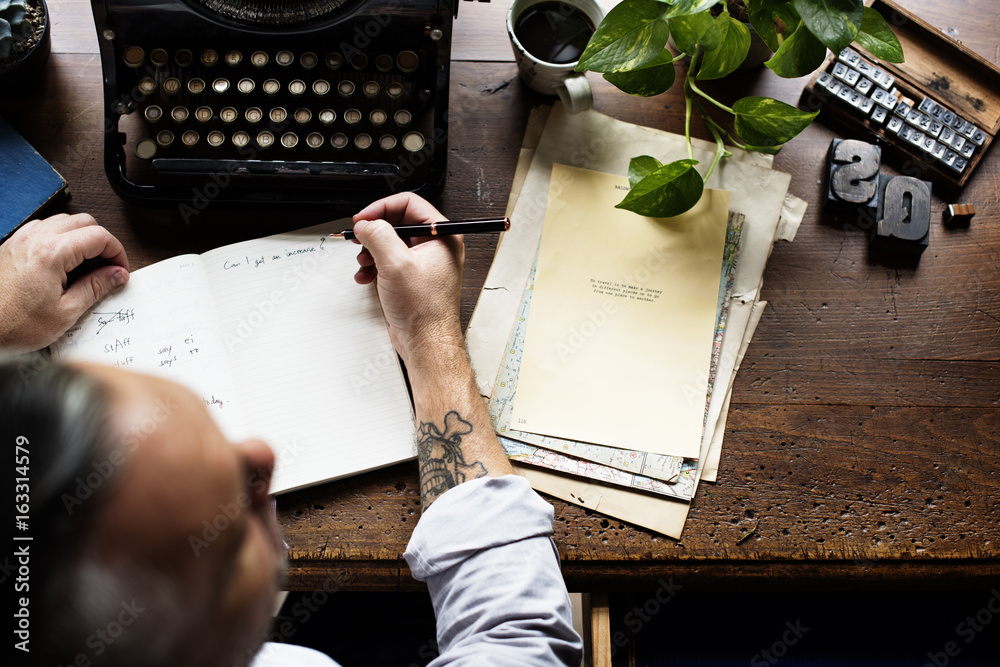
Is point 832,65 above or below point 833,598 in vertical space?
above

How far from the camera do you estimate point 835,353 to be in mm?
1033

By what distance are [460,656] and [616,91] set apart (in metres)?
0.94

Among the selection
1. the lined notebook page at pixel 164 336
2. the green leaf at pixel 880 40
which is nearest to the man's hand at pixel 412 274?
the lined notebook page at pixel 164 336

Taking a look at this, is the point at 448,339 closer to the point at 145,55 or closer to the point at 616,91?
the point at 616,91

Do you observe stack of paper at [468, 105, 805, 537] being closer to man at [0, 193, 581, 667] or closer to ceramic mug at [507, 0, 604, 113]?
ceramic mug at [507, 0, 604, 113]

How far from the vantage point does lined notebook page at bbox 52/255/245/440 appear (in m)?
0.94

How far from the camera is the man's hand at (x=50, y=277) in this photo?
35.3 inches

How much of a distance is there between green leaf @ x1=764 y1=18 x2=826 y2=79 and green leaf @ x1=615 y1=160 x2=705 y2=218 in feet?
0.56

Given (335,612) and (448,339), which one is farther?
(335,612)

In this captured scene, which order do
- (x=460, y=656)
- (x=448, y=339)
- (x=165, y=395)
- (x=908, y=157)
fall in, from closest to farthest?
(x=165, y=395) < (x=460, y=656) < (x=448, y=339) < (x=908, y=157)

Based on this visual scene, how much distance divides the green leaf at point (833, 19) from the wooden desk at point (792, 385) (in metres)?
0.31

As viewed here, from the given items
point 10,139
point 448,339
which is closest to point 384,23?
point 448,339

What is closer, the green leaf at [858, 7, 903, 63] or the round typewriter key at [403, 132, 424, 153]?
the green leaf at [858, 7, 903, 63]

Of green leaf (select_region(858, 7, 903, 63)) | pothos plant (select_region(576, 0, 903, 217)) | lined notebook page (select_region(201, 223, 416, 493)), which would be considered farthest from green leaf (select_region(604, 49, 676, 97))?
lined notebook page (select_region(201, 223, 416, 493))
